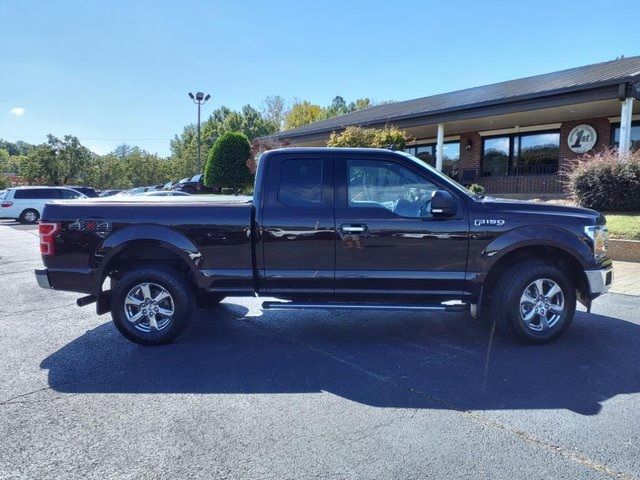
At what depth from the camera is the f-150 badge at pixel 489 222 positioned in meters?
4.64

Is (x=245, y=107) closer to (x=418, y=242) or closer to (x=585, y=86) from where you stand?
(x=585, y=86)

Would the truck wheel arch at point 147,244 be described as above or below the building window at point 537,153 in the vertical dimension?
below

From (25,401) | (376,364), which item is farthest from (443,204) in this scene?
(25,401)

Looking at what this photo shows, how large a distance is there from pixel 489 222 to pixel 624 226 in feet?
22.5

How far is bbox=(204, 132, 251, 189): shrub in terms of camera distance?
23.7 metres

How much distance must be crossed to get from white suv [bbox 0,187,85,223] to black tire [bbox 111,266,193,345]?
2036 cm

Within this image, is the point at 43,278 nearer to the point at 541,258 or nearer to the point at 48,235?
the point at 48,235

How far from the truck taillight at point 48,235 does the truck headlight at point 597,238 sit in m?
5.29

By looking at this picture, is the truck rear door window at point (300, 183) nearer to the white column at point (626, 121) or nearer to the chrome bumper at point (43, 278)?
the chrome bumper at point (43, 278)

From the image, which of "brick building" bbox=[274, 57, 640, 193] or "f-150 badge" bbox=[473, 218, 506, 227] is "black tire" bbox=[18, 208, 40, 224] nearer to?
"brick building" bbox=[274, 57, 640, 193]

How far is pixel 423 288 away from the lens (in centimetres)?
479

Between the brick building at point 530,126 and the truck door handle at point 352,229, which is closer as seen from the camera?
the truck door handle at point 352,229

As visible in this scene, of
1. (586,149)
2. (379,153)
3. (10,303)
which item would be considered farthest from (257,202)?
(586,149)

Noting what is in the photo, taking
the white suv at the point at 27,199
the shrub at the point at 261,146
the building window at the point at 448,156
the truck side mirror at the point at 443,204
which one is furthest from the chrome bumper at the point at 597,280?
the white suv at the point at 27,199
